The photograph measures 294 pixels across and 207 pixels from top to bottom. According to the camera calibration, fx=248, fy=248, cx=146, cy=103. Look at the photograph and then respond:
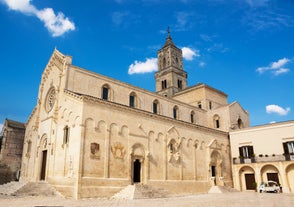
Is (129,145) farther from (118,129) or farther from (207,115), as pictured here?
(207,115)

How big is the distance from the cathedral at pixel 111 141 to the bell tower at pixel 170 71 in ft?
43.7

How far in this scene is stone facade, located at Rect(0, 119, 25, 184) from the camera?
109ft

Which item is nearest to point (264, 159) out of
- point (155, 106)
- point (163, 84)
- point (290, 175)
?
point (290, 175)

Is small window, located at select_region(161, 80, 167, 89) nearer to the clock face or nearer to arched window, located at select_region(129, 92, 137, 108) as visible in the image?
arched window, located at select_region(129, 92, 137, 108)

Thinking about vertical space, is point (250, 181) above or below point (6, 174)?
below

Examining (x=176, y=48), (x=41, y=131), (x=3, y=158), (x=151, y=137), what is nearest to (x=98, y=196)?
(x=151, y=137)

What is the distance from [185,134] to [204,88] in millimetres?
13011

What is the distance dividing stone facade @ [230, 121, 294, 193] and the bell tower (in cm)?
1789

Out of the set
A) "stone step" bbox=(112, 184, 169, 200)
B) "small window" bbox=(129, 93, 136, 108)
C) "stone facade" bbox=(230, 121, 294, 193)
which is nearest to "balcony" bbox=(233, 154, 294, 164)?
"stone facade" bbox=(230, 121, 294, 193)

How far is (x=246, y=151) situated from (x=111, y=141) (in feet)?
66.8

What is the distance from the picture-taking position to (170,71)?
4944 centimetres

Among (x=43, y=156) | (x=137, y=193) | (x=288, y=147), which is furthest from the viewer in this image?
(x=288, y=147)

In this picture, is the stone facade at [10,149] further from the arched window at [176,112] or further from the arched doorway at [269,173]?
the arched doorway at [269,173]

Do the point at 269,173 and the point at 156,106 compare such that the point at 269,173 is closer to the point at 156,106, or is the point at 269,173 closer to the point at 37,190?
the point at 156,106
